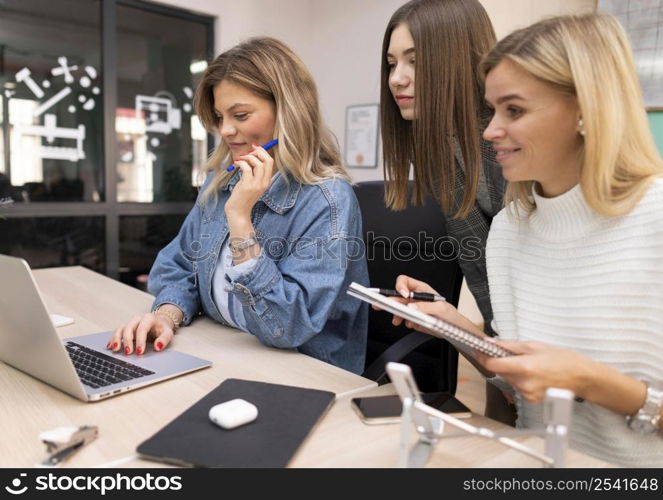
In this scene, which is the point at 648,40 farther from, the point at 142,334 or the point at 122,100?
the point at 122,100

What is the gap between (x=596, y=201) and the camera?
2.86 feet

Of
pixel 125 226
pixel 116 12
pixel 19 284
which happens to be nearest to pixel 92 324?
pixel 19 284

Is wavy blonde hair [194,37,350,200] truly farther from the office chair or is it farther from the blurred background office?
the blurred background office

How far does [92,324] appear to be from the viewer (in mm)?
1334

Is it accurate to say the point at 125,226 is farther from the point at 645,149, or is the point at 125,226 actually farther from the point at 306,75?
the point at 645,149

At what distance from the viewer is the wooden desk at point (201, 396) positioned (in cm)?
71

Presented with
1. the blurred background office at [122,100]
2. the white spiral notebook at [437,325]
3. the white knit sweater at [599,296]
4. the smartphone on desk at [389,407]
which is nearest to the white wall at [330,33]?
the blurred background office at [122,100]

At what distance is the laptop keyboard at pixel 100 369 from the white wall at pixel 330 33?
9.19 feet

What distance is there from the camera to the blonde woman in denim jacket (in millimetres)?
1135

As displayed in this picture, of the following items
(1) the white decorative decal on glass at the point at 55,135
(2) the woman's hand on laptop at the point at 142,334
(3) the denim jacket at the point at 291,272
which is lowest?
(2) the woman's hand on laptop at the point at 142,334

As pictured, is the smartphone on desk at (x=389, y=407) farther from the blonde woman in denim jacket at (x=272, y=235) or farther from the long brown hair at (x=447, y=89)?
the long brown hair at (x=447, y=89)

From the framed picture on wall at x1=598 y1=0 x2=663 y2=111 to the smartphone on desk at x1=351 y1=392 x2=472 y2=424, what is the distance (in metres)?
2.12

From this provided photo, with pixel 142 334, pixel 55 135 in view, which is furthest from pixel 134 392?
pixel 55 135
